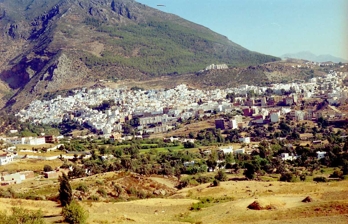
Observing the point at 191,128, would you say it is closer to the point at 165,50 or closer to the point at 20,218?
the point at 20,218

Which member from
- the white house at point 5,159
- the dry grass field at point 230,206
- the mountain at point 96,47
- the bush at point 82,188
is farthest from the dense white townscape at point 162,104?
the bush at point 82,188

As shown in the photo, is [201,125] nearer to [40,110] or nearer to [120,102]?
[120,102]

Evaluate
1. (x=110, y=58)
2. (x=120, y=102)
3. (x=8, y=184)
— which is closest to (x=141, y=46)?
(x=110, y=58)

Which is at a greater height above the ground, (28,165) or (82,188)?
(82,188)

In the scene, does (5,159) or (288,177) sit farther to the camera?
(5,159)

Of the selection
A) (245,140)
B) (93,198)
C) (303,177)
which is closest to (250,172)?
(303,177)

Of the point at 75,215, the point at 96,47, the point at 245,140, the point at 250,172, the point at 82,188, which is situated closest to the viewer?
the point at 75,215

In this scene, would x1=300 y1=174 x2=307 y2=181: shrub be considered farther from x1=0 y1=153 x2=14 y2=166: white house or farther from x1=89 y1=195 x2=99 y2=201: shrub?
x1=0 y1=153 x2=14 y2=166: white house
